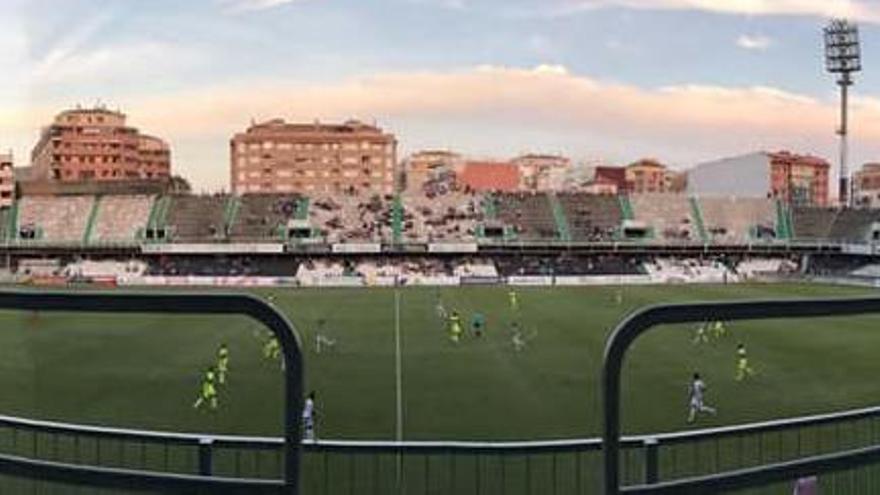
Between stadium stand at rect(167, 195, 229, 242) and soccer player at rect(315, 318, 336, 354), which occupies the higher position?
stadium stand at rect(167, 195, 229, 242)

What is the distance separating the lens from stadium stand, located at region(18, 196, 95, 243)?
58281mm

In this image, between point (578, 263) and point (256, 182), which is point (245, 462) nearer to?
point (578, 263)

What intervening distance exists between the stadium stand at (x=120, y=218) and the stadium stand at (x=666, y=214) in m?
28.8

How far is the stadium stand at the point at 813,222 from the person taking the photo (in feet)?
206

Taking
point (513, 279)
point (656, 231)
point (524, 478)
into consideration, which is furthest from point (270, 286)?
point (524, 478)

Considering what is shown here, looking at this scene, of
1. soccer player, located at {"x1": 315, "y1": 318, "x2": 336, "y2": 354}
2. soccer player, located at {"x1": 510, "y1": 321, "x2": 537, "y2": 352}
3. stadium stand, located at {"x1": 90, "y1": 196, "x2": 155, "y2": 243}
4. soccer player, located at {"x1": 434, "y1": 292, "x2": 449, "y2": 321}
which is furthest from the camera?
stadium stand, located at {"x1": 90, "y1": 196, "x2": 155, "y2": 243}

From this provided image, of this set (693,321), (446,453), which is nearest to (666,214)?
(446,453)

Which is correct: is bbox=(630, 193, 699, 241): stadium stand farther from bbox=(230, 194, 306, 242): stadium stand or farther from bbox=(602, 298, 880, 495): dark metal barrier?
bbox=(602, 298, 880, 495): dark metal barrier

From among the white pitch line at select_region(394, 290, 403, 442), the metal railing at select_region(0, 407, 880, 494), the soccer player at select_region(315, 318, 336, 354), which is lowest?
the white pitch line at select_region(394, 290, 403, 442)

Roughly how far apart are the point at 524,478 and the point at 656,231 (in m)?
59.5

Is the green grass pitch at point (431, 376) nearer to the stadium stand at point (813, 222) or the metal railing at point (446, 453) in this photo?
the metal railing at point (446, 453)

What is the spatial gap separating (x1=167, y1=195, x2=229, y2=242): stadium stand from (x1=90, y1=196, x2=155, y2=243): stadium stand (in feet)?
5.01

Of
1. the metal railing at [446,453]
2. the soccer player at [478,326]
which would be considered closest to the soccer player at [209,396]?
the soccer player at [478,326]

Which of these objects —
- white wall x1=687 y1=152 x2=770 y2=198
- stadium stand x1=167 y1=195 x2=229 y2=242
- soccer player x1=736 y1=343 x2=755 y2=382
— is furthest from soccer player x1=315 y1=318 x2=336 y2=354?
white wall x1=687 y1=152 x2=770 y2=198
